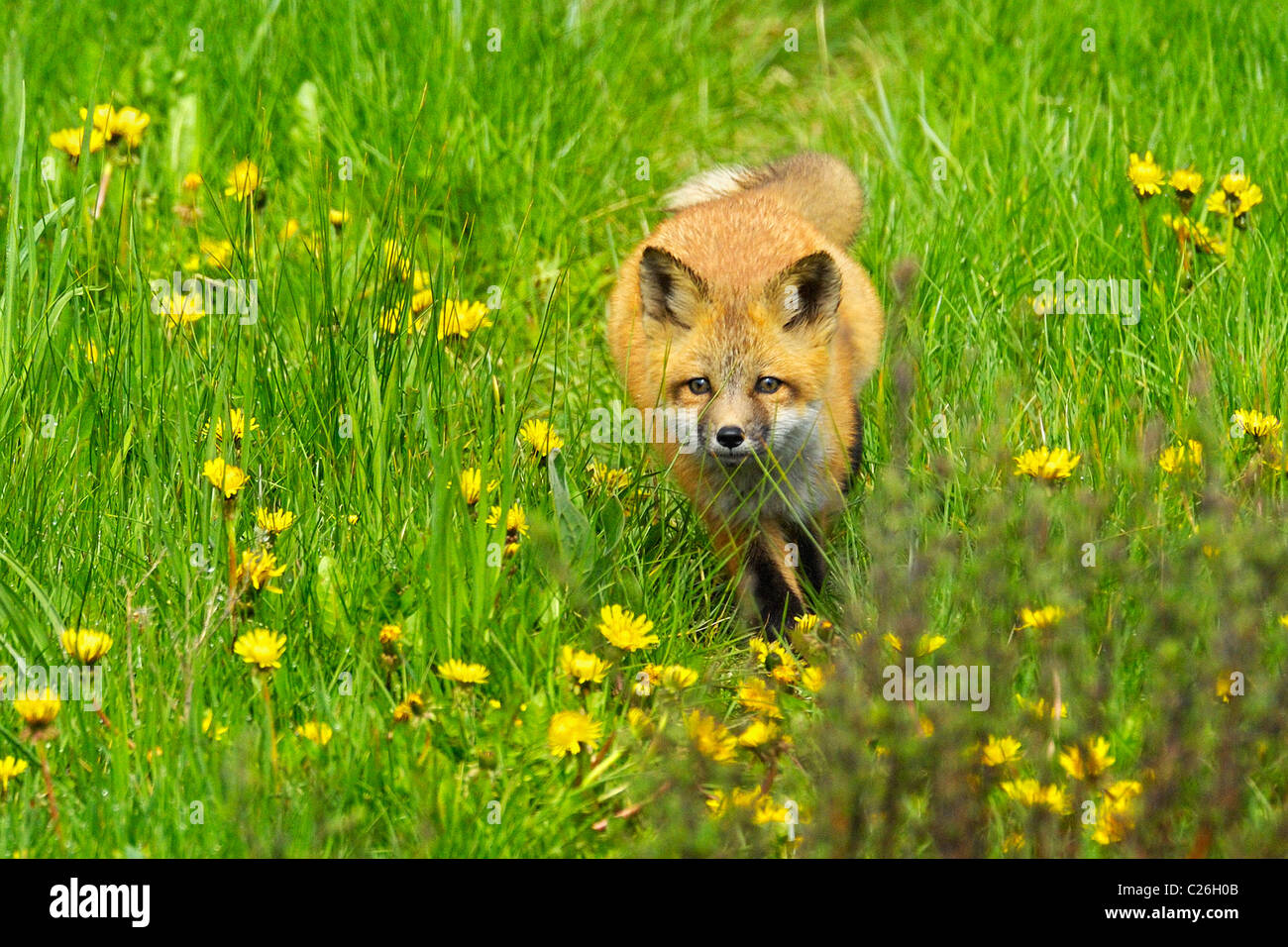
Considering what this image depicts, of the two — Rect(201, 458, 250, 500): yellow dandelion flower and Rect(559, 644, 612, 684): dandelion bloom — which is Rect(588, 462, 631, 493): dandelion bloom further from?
Rect(201, 458, 250, 500): yellow dandelion flower

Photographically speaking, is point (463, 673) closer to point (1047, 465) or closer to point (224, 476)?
point (224, 476)

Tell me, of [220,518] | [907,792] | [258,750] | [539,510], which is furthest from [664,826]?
[220,518]

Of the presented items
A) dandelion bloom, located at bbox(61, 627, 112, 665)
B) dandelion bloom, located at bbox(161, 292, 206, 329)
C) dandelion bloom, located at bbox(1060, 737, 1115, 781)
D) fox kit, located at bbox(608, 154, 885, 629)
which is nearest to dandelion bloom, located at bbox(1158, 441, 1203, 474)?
fox kit, located at bbox(608, 154, 885, 629)

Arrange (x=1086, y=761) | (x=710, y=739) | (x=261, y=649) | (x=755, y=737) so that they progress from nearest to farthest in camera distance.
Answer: (x=1086, y=761), (x=710, y=739), (x=755, y=737), (x=261, y=649)

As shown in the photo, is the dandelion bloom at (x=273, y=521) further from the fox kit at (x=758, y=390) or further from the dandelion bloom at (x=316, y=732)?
the fox kit at (x=758, y=390)

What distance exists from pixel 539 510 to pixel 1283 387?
2.27m

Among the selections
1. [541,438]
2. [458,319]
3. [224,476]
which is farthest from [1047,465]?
[224,476]

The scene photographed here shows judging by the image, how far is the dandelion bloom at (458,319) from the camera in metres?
4.12

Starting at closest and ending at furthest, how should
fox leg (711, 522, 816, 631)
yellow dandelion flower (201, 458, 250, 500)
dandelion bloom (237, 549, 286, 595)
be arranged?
dandelion bloom (237, 549, 286, 595)
yellow dandelion flower (201, 458, 250, 500)
fox leg (711, 522, 816, 631)

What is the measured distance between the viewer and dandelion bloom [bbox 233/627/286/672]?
114 inches

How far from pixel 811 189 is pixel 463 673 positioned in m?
3.13

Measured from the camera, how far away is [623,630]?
10.4 ft

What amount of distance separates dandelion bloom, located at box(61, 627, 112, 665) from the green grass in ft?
0.45
